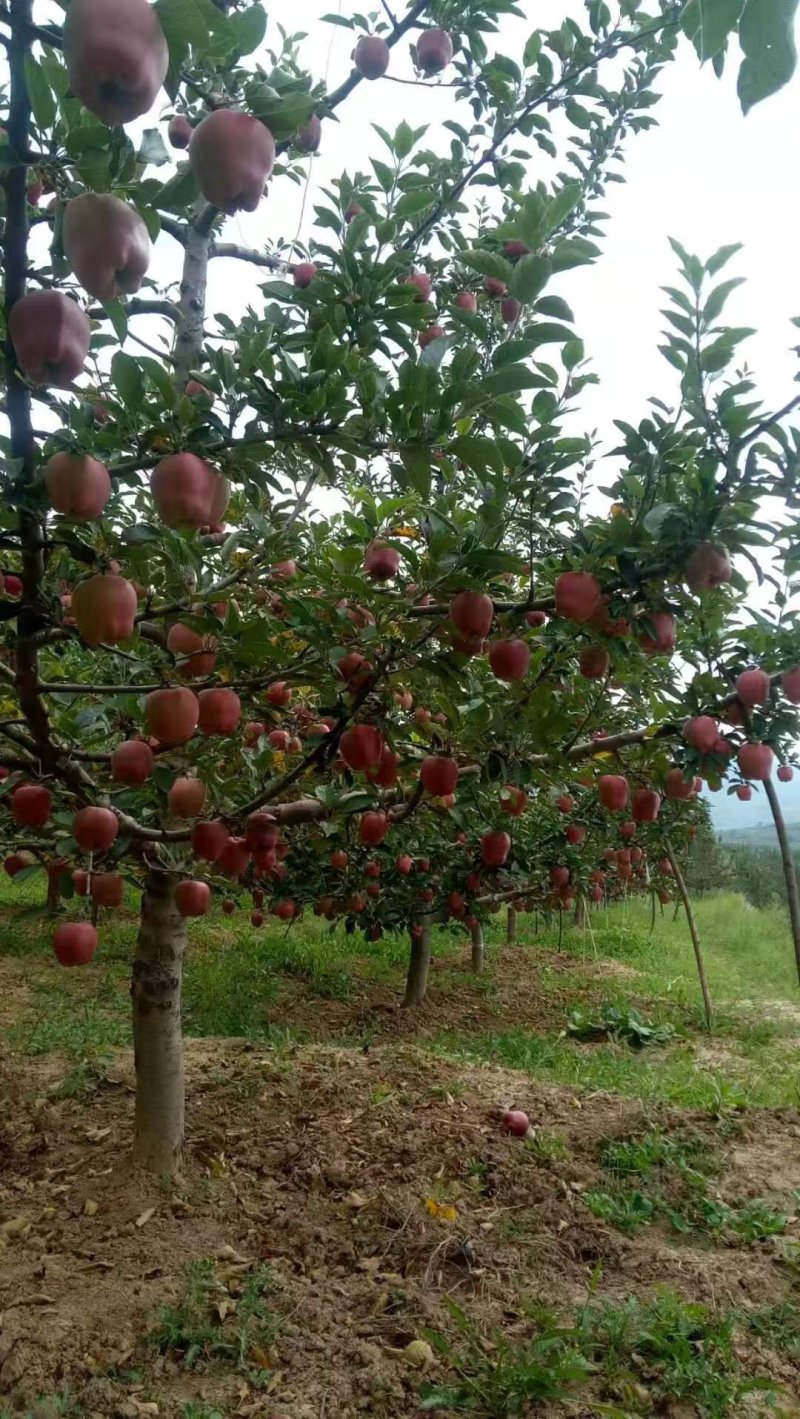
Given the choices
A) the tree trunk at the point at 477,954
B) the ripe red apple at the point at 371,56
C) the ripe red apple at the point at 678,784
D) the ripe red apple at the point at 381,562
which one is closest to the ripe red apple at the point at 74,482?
the ripe red apple at the point at 381,562

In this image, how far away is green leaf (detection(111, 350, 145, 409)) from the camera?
1.32 m

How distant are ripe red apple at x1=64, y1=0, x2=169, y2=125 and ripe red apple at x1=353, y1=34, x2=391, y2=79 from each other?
196 cm

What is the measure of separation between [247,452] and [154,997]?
2.28 metres

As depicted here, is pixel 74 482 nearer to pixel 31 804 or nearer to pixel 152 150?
pixel 152 150

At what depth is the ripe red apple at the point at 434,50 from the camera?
A: 2.56 metres

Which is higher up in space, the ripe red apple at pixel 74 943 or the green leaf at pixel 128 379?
the green leaf at pixel 128 379

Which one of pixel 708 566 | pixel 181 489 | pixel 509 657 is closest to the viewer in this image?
pixel 181 489

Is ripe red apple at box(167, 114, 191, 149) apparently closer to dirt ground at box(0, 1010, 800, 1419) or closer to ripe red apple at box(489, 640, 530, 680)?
ripe red apple at box(489, 640, 530, 680)

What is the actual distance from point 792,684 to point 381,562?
38.5 inches

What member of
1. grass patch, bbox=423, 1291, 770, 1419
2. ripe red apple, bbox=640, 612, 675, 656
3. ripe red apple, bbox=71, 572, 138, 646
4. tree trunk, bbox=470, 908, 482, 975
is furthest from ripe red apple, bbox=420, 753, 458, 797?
tree trunk, bbox=470, 908, 482, 975

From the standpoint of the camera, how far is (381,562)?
2070mm

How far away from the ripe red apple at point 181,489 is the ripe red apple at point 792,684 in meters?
1.41

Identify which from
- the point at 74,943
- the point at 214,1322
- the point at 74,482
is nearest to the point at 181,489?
the point at 74,482

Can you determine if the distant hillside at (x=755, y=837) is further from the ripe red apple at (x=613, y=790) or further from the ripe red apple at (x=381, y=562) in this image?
the ripe red apple at (x=381, y=562)
